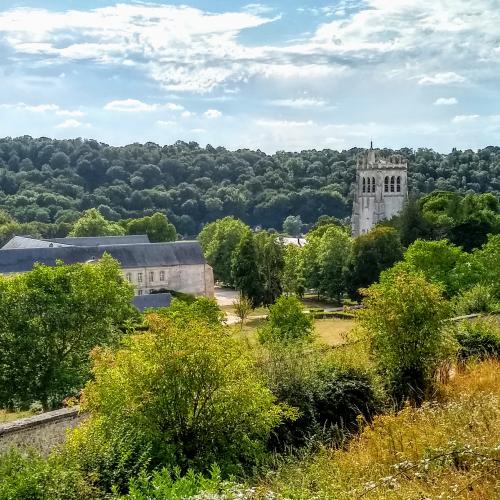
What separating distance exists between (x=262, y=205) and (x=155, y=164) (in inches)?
1057

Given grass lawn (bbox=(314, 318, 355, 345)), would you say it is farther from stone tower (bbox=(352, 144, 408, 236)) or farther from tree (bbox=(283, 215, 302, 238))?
tree (bbox=(283, 215, 302, 238))

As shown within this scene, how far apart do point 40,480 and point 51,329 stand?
1571cm

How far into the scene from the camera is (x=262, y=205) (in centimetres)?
12012

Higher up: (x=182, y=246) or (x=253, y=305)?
(x=182, y=246)

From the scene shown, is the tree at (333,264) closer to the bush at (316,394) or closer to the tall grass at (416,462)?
the bush at (316,394)

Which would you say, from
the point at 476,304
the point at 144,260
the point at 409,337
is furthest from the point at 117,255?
the point at 409,337

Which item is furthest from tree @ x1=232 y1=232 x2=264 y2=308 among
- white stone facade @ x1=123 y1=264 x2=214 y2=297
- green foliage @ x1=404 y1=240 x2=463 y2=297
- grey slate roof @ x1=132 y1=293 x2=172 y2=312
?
green foliage @ x1=404 y1=240 x2=463 y2=297

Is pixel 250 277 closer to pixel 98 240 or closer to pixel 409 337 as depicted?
pixel 98 240

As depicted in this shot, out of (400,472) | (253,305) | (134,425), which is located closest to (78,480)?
(134,425)

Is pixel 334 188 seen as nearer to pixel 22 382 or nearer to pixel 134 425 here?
pixel 22 382

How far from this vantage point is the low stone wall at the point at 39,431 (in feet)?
38.9

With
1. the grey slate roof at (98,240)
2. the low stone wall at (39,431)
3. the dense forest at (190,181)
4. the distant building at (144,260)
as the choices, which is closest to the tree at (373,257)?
the distant building at (144,260)

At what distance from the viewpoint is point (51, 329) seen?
23703mm

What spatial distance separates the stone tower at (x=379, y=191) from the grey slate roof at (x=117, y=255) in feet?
83.4
